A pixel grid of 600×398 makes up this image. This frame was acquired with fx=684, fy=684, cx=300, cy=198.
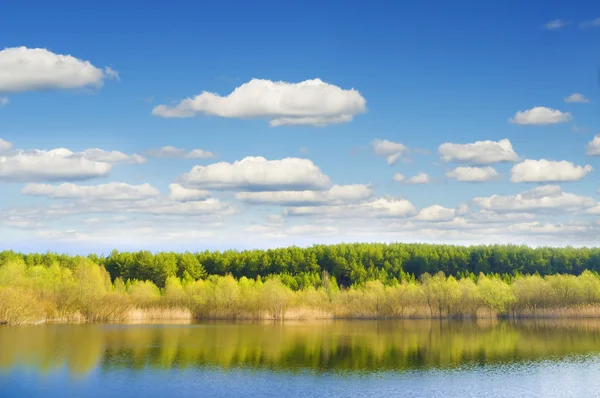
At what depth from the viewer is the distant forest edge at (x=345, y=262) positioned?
13450 cm

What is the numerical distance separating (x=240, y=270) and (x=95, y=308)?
173ft

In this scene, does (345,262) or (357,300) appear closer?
(357,300)

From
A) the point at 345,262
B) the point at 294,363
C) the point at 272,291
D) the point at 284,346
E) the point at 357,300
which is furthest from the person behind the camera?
the point at 345,262

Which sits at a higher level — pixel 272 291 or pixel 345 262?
pixel 345 262

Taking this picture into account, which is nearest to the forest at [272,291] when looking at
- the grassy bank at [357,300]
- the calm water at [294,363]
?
the grassy bank at [357,300]

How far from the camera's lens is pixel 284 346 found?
5903 cm

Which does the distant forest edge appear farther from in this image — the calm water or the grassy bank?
the calm water

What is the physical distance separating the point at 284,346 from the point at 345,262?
82.3m

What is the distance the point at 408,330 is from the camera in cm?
7950

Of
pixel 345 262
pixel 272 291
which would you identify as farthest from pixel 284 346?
pixel 345 262

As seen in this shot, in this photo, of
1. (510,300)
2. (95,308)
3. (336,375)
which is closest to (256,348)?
(336,375)

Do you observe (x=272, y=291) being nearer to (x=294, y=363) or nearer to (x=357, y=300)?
(x=357, y=300)

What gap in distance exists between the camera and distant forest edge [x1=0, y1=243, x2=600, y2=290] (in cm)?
13450

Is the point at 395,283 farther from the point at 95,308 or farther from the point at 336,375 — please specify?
the point at 336,375
